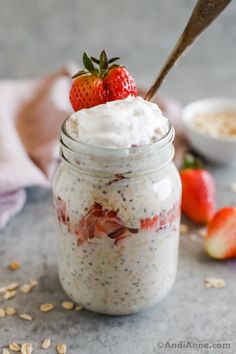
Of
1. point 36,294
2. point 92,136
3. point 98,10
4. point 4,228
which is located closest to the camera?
point 92,136

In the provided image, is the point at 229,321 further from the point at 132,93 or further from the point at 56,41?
the point at 56,41

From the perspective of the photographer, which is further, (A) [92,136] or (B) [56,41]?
(B) [56,41]

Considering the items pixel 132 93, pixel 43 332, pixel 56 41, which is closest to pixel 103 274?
pixel 43 332

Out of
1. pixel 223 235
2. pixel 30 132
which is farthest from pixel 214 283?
pixel 30 132

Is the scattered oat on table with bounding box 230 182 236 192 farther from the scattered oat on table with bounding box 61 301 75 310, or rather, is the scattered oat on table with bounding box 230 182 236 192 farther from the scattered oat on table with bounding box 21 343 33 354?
the scattered oat on table with bounding box 21 343 33 354

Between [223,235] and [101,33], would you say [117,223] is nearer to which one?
[223,235]

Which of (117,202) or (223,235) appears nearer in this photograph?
(117,202)
